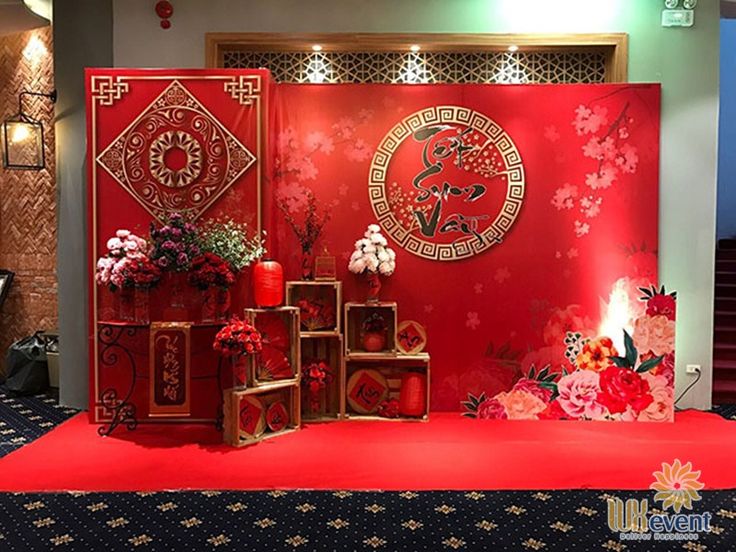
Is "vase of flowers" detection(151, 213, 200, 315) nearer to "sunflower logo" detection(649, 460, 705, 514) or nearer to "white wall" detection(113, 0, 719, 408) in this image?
"white wall" detection(113, 0, 719, 408)

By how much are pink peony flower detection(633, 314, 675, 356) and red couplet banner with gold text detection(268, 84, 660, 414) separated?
178 mm

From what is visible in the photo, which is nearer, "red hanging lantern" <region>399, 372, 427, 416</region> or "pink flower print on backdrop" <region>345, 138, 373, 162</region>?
"red hanging lantern" <region>399, 372, 427, 416</region>

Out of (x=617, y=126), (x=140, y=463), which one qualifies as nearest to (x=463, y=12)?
(x=617, y=126)

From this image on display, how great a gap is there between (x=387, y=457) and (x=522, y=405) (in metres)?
1.57

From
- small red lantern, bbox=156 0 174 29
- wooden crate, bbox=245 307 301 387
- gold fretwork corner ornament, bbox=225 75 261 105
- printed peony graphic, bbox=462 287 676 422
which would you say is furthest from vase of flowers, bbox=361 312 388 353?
small red lantern, bbox=156 0 174 29

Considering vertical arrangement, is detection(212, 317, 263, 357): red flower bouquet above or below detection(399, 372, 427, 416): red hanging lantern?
above

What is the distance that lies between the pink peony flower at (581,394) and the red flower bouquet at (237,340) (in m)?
2.48

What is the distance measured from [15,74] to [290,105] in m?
3.24

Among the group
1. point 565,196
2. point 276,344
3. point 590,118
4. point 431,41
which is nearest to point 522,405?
point 565,196

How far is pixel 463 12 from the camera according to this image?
18.1 ft

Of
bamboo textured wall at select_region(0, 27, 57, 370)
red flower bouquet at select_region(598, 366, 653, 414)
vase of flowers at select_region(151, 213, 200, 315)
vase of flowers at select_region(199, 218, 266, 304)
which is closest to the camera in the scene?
vase of flowers at select_region(151, 213, 200, 315)

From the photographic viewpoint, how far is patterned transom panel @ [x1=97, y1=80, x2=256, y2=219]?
16.7ft

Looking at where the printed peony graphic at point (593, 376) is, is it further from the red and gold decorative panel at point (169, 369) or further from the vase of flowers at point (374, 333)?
the red and gold decorative panel at point (169, 369)

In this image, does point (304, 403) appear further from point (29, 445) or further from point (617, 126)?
point (617, 126)
